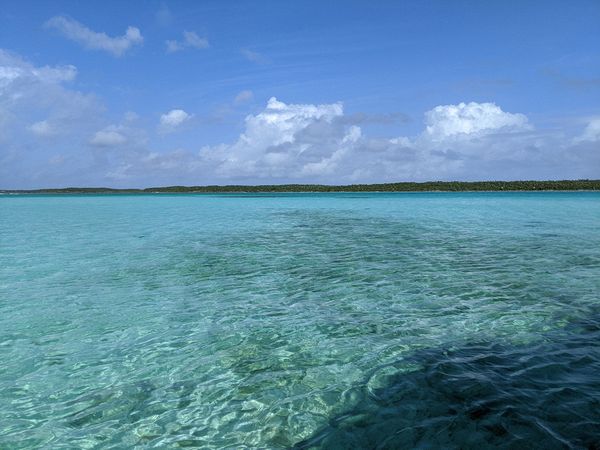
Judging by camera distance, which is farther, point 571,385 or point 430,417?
point 571,385

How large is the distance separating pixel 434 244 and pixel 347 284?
9.90 metres

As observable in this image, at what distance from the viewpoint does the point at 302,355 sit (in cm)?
700

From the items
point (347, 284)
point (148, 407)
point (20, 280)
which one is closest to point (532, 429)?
point (148, 407)

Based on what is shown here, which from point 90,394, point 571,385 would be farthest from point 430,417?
point 90,394

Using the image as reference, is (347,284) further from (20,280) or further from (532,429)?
(20,280)

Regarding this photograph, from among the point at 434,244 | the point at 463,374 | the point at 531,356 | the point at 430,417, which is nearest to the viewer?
the point at 430,417

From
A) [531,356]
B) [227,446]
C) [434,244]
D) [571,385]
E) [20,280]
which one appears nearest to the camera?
[227,446]

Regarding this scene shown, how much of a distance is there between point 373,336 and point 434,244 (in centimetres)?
1354

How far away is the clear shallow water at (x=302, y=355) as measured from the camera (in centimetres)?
487

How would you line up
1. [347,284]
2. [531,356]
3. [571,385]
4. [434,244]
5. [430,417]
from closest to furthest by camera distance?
[430,417]
[571,385]
[531,356]
[347,284]
[434,244]

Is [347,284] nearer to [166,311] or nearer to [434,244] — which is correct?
[166,311]

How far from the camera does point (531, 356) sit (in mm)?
6707

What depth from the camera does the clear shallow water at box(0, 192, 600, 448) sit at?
4871mm

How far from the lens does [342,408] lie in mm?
5355
